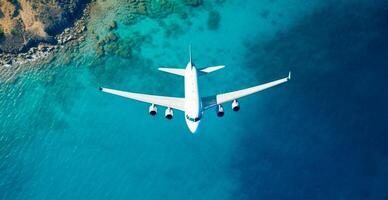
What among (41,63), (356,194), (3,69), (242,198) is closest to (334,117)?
(356,194)

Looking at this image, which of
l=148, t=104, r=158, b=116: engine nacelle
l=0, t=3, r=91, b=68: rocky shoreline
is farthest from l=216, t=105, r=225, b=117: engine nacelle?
l=0, t=3, r=91, b=68: rocky shoreline

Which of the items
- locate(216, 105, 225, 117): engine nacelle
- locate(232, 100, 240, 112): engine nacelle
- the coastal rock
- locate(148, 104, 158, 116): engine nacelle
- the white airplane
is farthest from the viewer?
the coastal rock

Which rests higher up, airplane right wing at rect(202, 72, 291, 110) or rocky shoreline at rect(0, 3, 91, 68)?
rocky shoreline at rect(0, 3, 91, 68)

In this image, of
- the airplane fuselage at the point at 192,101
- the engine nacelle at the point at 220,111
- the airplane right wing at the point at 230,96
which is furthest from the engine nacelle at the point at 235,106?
the airplane fuselage at the point at 192,101

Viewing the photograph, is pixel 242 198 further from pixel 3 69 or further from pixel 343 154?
pixel 3 69

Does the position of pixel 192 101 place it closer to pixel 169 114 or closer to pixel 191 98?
pixel 191 98

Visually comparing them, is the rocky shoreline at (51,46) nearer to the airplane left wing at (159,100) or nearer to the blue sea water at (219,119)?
the blue sea water at (219,119)

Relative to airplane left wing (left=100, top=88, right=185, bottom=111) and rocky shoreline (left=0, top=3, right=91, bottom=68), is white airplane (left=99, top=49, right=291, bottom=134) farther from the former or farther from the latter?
rocky shoreline (left=0, top=3, right=91, bottom=68)
